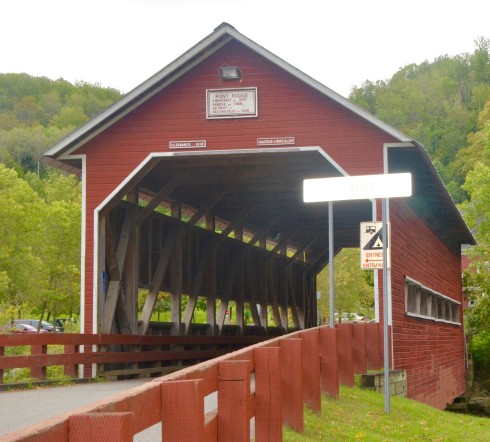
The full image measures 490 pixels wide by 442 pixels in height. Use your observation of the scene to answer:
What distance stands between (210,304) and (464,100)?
9954 cm

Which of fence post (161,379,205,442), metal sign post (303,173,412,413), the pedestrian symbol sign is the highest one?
metal sign post (303,173,412,413)

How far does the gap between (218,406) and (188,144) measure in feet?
36.9

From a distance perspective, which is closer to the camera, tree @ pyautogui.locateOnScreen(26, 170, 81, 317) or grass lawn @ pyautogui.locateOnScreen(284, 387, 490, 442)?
grass lawn @ pyautogui.locateOnScreen(284, 387, 490, 442)

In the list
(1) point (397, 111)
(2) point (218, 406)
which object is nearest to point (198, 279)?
(2) point (218, 406)

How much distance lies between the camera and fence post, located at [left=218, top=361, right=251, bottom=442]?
Answer: 5.52 meters

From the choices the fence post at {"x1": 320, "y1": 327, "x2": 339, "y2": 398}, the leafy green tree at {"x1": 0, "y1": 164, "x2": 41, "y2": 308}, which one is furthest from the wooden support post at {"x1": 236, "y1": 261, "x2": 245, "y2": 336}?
the fence post at {"x1": 320, "y1": 327, "x2": 339, "y2": 398}

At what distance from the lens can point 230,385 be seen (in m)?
5.65

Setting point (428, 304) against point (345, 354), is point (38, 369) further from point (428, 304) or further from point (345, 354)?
point (428, 304)

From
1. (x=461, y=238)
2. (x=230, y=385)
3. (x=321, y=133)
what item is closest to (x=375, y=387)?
(x=321, y=133)

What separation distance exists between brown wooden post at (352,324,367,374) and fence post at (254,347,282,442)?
6303 mm

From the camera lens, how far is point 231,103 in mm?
16609

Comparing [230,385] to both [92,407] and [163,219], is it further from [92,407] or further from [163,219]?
[163,219]

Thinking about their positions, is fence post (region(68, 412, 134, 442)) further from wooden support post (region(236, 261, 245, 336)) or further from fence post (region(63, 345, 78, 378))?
wooden support post (region(236, 261, 245, 336))

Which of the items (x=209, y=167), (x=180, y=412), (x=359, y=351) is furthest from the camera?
(x=209, y=167)
